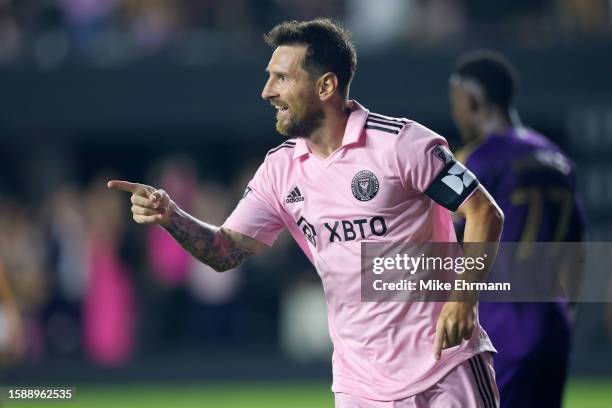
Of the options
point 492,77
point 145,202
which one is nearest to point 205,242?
point 145,202

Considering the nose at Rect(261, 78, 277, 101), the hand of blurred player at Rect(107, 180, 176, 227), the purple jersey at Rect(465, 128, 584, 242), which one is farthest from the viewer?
the purple jersey at Rect(465, 128, 584, 242)

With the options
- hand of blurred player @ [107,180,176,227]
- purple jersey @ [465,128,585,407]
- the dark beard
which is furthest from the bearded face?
purple jersey @ [465,128,585,407]

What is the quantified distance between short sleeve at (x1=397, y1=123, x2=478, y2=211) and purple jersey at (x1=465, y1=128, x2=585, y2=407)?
136 centimetres

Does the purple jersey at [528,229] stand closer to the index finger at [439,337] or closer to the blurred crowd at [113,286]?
the index finger at [439,337]

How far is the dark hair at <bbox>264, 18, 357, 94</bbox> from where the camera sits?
4715 mm

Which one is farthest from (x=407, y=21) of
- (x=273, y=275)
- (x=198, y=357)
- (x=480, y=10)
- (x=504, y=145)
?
(x=504, y=145)

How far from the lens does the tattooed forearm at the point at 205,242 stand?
4.77 m

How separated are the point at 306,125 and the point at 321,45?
0.34 m

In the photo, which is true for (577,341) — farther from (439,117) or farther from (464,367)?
(464,367)

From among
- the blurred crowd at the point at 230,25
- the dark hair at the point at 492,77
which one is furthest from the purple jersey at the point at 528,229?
the blurred crowd at the point at 230,25

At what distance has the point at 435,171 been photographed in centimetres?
442

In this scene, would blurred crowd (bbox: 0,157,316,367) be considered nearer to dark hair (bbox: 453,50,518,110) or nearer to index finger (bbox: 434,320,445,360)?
dark hair (bbox: 453,50,518,110)

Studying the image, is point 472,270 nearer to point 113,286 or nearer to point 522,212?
point 522,212

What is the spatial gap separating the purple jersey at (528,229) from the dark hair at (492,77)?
24 cm
